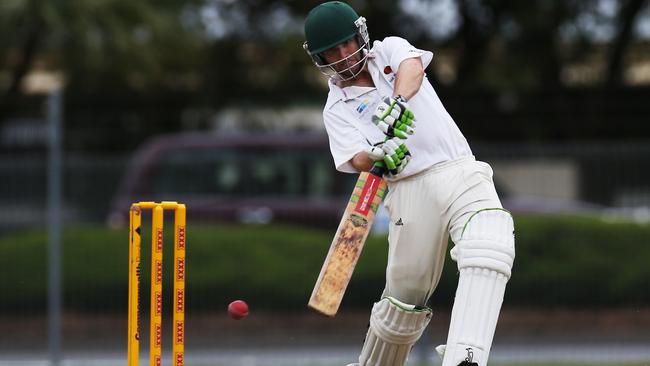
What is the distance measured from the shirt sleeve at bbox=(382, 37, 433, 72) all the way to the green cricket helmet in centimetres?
11

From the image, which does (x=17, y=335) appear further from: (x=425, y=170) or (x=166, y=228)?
(x=425, y=170)

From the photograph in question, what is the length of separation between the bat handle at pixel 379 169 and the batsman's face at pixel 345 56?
0.41 metres

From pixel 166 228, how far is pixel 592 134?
744 centimetres

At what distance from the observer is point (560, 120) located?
16.2 metres

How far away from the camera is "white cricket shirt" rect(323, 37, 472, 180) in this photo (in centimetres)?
550

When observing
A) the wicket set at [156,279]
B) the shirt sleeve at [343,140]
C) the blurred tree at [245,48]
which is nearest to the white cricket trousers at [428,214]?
Answer: the shirt sleeve at [343,140]

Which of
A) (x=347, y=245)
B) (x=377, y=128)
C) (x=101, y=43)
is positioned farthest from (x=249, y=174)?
(x=347, y=245)

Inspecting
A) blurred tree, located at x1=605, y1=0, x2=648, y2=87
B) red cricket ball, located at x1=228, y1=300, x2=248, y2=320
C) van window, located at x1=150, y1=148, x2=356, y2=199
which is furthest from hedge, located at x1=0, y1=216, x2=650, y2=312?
blurred tree, located at x1=605, y1=0, x2=648, y2=87

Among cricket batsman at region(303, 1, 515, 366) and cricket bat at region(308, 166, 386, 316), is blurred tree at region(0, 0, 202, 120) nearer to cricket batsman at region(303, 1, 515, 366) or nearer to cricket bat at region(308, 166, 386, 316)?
cricket batsman at region(303, 1, 515, 366)

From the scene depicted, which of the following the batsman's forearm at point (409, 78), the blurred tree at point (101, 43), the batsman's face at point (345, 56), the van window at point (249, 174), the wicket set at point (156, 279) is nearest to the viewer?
the wicket set at point (156, 279)

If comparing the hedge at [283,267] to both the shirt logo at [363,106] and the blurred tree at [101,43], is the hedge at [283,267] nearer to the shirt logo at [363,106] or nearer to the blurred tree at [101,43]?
the shirt logo at [363,106]

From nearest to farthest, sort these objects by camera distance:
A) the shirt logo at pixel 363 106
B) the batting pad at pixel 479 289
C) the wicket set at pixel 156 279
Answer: the batting pad at pixel 479 289, the wicket set at pixel 156 279, the shirt logo at pixel 363 106

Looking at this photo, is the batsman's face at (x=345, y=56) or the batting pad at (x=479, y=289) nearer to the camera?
the batting pad at (x=479, y=289)

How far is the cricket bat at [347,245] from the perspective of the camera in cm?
536
